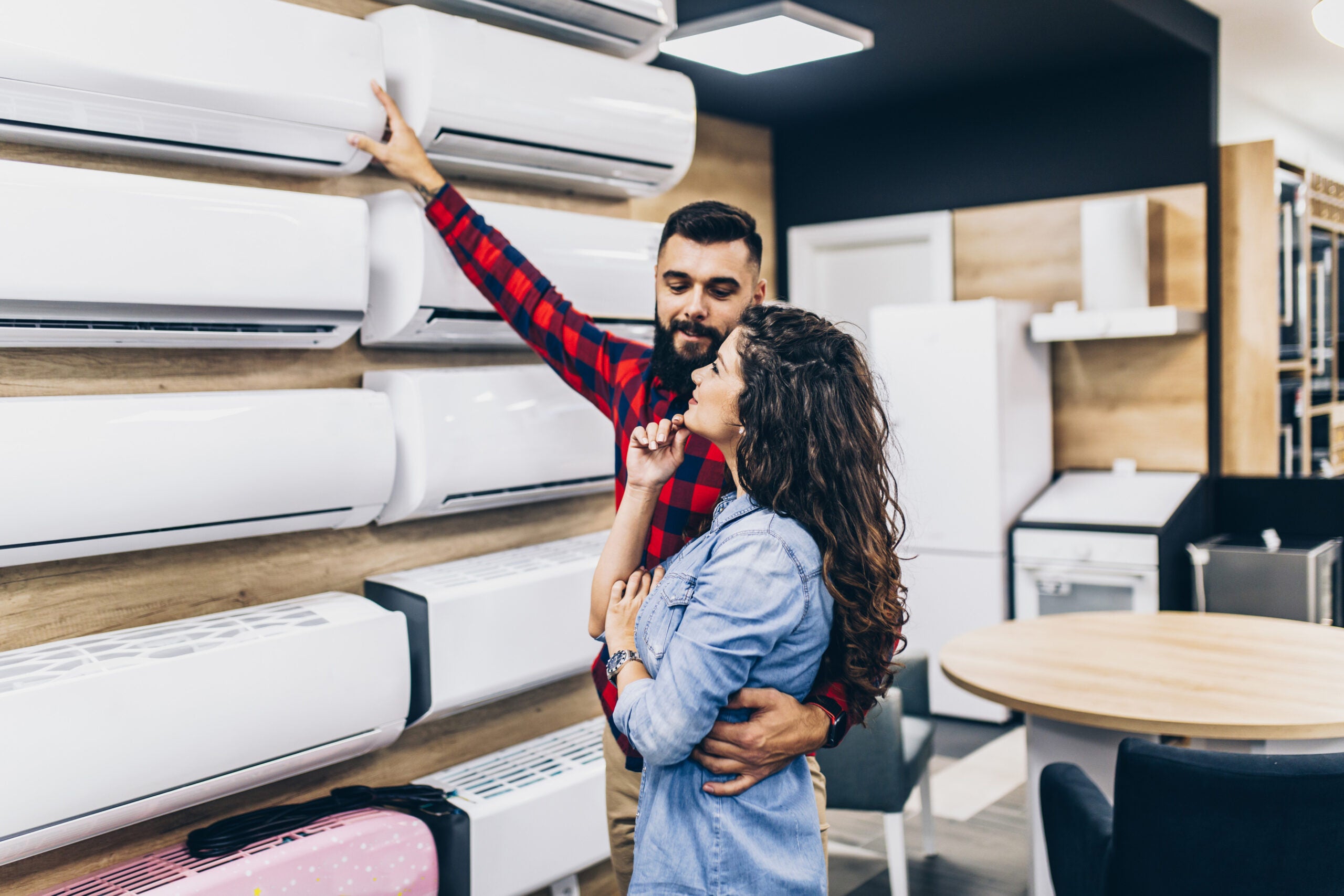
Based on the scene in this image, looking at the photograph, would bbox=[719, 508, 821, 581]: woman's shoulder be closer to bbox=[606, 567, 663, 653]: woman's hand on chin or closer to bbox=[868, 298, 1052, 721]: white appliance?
bbox=[606, 567, 663, 653]: woman's hand on chin

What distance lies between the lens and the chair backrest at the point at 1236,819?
5.33ft

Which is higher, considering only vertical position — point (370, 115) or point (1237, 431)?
point (370, 115)

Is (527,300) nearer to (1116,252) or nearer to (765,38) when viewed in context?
(765,38)

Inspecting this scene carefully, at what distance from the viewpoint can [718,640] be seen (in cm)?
118

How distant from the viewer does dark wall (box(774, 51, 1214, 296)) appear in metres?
4.39

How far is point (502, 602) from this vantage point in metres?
1.97

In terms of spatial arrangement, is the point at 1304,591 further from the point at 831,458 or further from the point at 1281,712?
the point at 831,458

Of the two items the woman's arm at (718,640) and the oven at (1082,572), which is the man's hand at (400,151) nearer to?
the woman's arm at (718,640)

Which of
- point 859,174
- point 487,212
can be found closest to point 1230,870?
point 487,212

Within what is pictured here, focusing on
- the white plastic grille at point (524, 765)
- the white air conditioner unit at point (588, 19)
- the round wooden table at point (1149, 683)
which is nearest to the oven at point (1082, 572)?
the round wooden table at point (1149, 683)

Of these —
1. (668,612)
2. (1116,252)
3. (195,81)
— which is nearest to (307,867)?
(668,612)

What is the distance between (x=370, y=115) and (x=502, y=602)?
3.03 ft

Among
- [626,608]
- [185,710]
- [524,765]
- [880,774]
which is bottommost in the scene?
[880,774]

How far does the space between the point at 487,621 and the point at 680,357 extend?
633 millimetres
